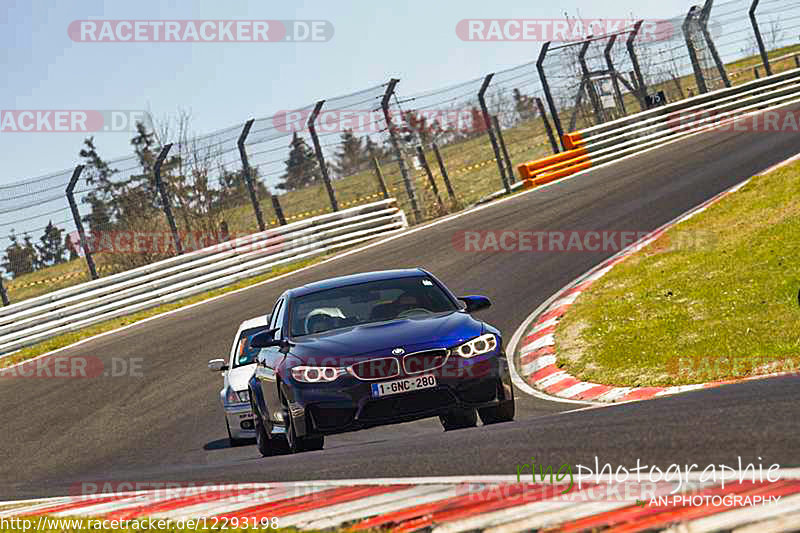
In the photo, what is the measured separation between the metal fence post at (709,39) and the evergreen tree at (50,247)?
17447 millimetres

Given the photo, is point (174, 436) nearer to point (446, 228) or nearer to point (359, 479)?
point (359, 479)

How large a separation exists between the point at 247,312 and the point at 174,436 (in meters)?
6.60

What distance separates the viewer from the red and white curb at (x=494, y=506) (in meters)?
4.10

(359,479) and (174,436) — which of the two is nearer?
(359,479)

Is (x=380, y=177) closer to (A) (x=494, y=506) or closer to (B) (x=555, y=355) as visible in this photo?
(B) (x=555, y=355)

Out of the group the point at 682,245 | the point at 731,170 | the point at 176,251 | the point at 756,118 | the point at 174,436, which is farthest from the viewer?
the point at 756,118

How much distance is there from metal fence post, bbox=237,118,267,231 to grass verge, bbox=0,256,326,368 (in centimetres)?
141

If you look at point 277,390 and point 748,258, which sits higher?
point 277,390

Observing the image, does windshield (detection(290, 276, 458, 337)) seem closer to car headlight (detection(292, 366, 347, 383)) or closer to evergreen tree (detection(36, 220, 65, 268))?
car headlight (detection(292, 366, 347, 383))

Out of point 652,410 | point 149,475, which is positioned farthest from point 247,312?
point 652,410

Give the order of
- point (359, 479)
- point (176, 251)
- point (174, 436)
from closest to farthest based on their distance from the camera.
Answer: point (359, 479) → point (174, 436) → point (176, 251)

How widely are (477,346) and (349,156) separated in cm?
1740

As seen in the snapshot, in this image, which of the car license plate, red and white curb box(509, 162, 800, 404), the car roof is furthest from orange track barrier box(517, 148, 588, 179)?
the car license plate

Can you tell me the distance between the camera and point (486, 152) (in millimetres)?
36062
